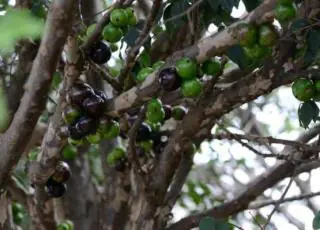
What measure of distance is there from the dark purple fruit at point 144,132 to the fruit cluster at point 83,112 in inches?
11.5

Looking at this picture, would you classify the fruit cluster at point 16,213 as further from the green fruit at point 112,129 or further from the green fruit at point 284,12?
the green fruit at point 284,12

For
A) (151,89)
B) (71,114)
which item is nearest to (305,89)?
(151,89)

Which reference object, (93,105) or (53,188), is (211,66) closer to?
(93,105)

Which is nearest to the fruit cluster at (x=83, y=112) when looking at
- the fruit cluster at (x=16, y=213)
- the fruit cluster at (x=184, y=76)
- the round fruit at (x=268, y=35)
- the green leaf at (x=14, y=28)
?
the fruit cluster at (x=184, y=76)

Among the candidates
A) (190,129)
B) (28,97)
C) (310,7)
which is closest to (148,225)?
(190,129)

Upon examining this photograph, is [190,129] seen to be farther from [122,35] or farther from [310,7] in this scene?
[310,7]

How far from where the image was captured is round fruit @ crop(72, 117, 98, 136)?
4.57ft

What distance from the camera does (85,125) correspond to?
1390 millimetres

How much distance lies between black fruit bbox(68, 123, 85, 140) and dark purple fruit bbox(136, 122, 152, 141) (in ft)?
1.07

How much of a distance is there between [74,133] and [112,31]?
0.29 meters

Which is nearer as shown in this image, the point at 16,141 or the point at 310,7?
the point at 310,7

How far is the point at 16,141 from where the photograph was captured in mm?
1492

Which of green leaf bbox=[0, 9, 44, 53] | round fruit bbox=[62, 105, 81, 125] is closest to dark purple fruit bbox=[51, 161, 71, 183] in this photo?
round fruit bbox=[62, 105, 81, 125]

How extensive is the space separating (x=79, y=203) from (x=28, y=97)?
1.01m
